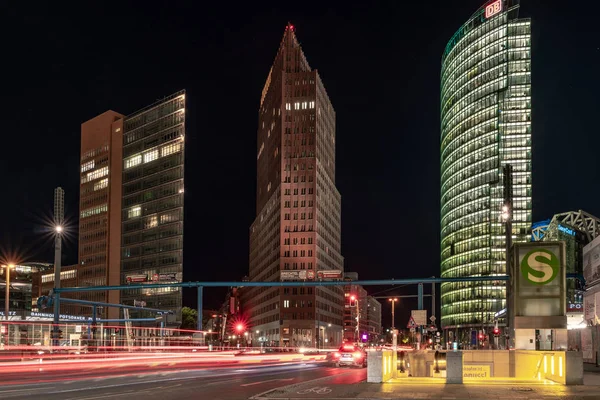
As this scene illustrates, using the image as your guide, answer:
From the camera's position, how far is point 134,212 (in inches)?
6447

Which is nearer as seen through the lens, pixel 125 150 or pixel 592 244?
pixel 592 244

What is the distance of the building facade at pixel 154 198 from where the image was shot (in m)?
153

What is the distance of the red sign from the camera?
170 metres

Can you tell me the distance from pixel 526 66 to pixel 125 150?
3989 inches

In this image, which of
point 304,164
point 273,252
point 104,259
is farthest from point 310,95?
point 104,259

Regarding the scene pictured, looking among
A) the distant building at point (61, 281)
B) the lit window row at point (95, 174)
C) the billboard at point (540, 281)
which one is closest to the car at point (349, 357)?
the billboard at point (540, 281)

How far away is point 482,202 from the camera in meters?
169

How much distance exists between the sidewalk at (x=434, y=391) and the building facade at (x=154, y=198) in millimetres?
124616

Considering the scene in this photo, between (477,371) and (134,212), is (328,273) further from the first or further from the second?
(134,212)

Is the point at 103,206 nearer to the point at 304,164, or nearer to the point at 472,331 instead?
the point at 304,164

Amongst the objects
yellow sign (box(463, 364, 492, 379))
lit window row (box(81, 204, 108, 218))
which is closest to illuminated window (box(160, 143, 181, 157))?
lit window row (box(81, 204, 108, 218))

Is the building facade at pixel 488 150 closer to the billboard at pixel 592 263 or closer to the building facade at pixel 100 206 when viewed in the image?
the building facade at pixel 100 206

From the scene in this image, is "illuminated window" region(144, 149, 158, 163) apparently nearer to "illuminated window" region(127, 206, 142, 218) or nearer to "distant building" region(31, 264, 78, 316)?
"illuminated window" region(127, 206, 142, 218)

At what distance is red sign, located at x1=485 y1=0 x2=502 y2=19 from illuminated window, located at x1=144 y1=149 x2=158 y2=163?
89703 mm
